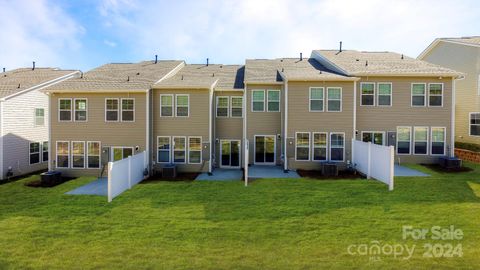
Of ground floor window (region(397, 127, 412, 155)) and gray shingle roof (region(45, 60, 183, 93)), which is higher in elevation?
gray shingle roof (region(45, 60, 183, 93))

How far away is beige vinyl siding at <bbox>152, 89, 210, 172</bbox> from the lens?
614 inches

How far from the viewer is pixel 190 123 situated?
15680 millimetres

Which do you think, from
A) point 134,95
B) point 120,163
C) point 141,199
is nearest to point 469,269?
point 141,199

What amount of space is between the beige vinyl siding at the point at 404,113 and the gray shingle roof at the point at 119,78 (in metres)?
13.6

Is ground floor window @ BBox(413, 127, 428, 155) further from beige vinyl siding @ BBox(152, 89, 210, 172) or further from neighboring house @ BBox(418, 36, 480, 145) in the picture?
beige vinyl siding @ BBox(152, 89, 210, 172)

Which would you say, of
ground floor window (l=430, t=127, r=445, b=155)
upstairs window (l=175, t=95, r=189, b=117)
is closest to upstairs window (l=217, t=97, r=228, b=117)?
upstairs window (l=175, t=95, r=189, b=117)

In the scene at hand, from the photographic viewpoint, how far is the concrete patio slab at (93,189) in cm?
1192

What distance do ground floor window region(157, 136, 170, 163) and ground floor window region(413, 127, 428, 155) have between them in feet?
51.8

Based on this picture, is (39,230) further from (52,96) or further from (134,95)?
(52,96)

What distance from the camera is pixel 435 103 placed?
16.5 m

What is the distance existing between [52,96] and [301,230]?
1602 centimetres

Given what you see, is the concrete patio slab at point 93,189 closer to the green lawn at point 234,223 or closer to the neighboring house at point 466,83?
the green lawn at point 234,223

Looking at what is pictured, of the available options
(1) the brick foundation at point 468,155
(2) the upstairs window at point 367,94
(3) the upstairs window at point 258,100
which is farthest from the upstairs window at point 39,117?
(1) the brick foundation at point 468,155

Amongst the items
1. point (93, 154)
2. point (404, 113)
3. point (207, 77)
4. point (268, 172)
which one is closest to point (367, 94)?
point (404, 113)
